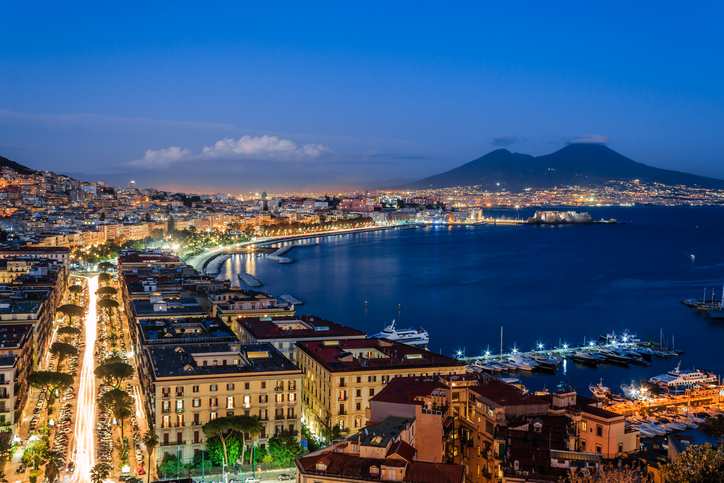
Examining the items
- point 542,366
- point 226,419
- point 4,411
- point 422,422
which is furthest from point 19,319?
point 542,366

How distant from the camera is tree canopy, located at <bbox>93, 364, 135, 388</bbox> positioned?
1479 centimetres

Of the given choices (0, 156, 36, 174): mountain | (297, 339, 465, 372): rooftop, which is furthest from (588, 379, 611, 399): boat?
(0, 156, 36, 174): mountain

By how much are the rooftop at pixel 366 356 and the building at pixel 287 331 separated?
0.79m

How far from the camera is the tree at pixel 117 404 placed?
40.1ft

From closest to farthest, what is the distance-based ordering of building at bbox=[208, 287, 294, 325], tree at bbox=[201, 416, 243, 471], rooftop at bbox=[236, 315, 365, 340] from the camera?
1. tree at bbox=[201, 416, 243, 471]
2. rooftop at bbox=[236, 315, 365, 340]
3. building at bbox=[208, 287, 294, 325]

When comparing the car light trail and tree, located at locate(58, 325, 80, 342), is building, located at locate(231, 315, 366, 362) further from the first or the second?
tree, located at locate(58, 325, 80, 342)

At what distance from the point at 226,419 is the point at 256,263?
39.8m

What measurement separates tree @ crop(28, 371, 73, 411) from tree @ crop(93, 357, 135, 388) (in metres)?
0.93

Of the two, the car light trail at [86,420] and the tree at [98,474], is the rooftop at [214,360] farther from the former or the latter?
the tree at [98,474]

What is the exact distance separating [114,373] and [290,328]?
4.40 m

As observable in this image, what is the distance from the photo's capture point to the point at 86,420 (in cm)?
1308

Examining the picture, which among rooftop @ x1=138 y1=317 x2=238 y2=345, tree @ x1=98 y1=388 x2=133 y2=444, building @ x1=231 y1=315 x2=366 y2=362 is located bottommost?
tree @ x1=98 y1=388 x2=133 y2=444

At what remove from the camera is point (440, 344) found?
24.0 meters

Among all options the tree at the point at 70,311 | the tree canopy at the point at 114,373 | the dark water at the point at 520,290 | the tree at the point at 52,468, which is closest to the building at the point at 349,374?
the tree canopy at the point at 114,373
